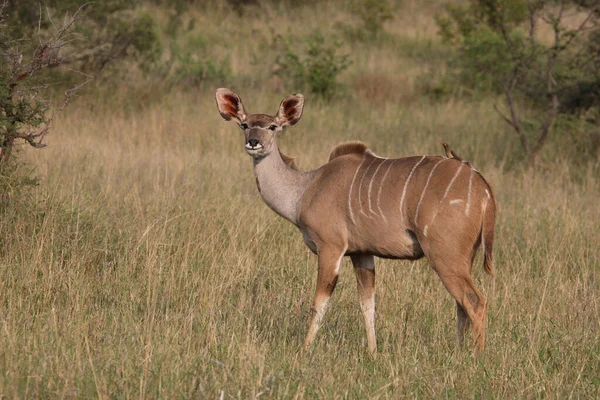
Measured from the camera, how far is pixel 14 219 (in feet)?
19.7

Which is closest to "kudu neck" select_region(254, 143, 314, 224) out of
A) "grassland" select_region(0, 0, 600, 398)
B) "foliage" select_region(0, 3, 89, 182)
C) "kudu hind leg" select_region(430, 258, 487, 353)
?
"grassland" select_region(0, 0, 600, 398)

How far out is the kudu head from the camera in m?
5.24

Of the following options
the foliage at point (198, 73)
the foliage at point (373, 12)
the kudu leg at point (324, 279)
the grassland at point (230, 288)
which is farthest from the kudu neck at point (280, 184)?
the foliage at point (373, 12)

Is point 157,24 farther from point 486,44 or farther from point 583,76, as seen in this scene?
point 583,76

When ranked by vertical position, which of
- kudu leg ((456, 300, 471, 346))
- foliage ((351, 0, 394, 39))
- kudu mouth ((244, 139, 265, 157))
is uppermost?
kudu mouth ((244, 139, 265, 157))

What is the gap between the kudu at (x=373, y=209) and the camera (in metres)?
4.58

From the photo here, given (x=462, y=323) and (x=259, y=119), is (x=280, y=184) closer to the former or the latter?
(x=259, y=119)

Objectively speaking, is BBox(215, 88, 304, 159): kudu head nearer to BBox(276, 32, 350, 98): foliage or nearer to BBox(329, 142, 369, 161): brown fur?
BBox(329, 142, 369, 161): brown fur

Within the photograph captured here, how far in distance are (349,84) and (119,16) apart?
3516 mm

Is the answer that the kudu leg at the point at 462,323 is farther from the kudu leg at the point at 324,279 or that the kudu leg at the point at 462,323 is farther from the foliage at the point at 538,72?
the foliage at the point at 538,72

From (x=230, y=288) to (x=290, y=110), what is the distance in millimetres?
1168

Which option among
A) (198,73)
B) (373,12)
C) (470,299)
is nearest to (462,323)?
(470,299)

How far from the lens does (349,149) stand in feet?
17.8

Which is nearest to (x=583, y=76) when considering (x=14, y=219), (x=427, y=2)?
(x=14, y=219)
